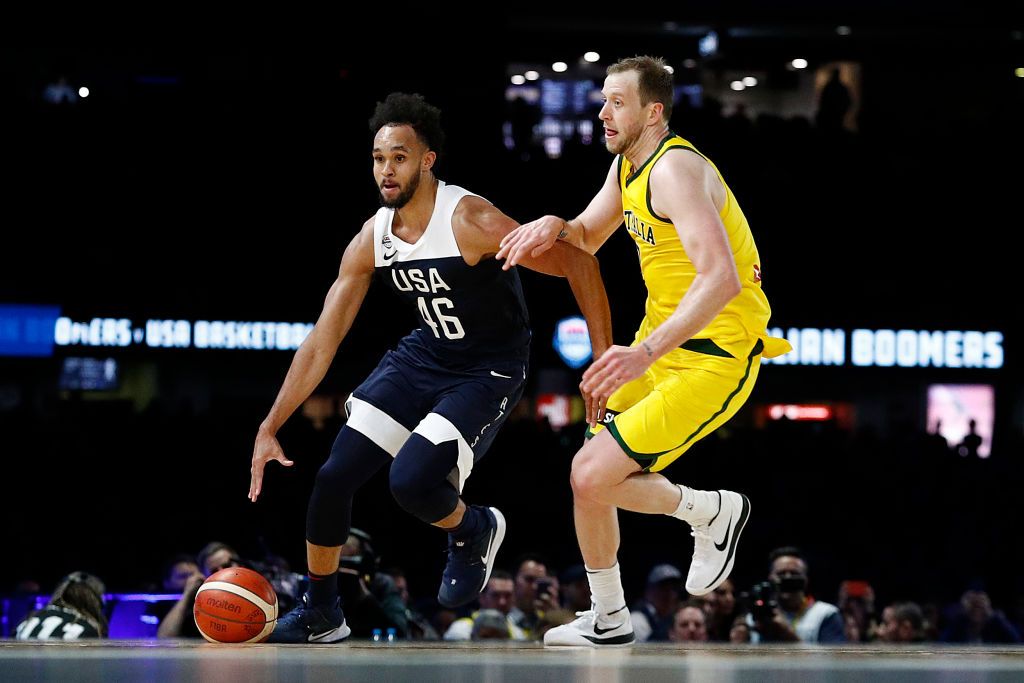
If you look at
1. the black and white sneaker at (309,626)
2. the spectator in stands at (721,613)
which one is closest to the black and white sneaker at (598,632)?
the black and white sneaker at (309,626)

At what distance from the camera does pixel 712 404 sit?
13.6 feet

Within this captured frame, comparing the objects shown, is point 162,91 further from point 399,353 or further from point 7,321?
point 399,353

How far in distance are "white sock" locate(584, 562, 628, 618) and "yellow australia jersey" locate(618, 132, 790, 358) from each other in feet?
2.91

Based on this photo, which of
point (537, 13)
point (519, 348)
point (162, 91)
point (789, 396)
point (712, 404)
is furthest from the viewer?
point (789, 396)

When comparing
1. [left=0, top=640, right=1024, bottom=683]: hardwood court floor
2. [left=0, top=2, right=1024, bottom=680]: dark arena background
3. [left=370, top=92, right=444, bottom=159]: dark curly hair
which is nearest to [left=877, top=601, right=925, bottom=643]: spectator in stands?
[left=0, top=2, right=1024, bottom=680]: dark arena background

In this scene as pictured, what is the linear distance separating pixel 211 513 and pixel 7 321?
3.14m

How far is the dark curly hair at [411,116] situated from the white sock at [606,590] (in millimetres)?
1768

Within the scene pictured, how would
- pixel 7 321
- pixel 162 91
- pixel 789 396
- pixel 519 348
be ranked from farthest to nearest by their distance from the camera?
1. pixel 789 396
2. pixel 162 91
3. pixel 7 321
4. pixel 519 348

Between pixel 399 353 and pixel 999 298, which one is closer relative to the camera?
pixel 399 353

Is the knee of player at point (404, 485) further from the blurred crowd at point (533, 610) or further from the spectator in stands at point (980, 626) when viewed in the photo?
the spectator in stands at point (980, 626)

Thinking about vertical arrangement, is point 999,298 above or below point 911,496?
above

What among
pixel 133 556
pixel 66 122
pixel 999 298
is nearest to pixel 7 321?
pixel 66 122

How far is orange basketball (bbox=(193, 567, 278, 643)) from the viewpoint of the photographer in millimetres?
4457

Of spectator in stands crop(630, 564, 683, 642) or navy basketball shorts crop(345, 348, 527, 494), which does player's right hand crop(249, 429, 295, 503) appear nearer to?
navy basketball shorts crop(345, 348, 527, 494)
